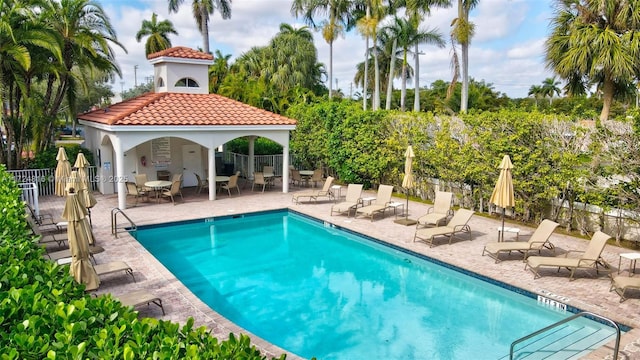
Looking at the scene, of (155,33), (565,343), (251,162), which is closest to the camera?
(565,343)

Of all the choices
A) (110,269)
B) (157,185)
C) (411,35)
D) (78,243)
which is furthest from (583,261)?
(411,35)

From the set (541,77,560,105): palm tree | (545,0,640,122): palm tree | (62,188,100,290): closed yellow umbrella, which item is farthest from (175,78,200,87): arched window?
(541,77,560,105): palm tree

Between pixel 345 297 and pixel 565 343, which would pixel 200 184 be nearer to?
pixel 345 297

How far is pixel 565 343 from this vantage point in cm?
849

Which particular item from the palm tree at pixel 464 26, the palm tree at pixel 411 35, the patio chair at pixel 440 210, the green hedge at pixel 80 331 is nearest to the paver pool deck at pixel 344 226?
the patio chair at pixel 440 210

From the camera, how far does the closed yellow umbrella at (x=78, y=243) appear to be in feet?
28.0

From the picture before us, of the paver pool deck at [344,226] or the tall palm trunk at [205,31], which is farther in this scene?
the tall palm trunk at [205,31]

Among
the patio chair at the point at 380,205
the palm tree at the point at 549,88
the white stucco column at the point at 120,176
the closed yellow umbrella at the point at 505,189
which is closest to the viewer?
the closed yellow umbrella at the point at 505,189

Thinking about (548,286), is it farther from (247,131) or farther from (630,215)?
(247,131)

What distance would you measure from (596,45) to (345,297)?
14.8 metres

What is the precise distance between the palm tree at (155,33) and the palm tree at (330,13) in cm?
1259

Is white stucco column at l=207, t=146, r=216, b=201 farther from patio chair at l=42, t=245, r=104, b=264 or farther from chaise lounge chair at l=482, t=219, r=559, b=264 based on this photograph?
chaise lounge chair at l=482, t=219, r=559, b=264

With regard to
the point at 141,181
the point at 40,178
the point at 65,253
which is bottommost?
the point at 65,253

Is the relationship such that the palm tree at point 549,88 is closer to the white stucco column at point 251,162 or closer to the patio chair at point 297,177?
the patio chair at point 297,177
